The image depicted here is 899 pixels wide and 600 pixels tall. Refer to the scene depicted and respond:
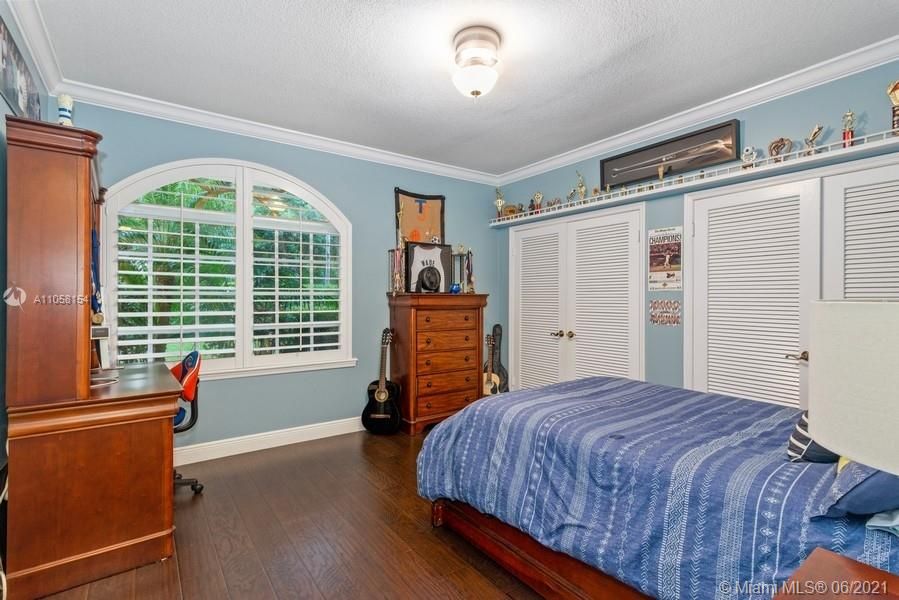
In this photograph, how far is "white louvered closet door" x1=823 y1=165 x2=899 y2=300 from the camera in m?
2.43

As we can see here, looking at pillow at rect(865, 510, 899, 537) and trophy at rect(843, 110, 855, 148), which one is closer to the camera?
pillow at rect(865, 510, 899, 537)

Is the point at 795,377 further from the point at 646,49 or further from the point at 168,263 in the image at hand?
the point at 168,263

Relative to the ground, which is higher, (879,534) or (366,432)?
(879,534)

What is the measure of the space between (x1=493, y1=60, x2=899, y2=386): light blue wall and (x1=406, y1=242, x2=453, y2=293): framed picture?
1.41m

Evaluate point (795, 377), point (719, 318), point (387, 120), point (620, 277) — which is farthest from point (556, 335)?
point (387, 120)

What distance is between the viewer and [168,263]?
10.3 ft

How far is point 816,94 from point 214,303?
441 cm

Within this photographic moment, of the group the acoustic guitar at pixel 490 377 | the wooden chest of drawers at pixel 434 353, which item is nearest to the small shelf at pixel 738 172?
the wooden chest of drawers at pixel 434 353

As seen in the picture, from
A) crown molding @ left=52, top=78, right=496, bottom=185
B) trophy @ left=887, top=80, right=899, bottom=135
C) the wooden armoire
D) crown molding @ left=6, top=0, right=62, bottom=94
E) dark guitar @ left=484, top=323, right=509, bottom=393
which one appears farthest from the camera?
dark guitar @ left=484, top=323, right=509, bottom=393

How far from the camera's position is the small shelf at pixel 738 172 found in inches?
94.7

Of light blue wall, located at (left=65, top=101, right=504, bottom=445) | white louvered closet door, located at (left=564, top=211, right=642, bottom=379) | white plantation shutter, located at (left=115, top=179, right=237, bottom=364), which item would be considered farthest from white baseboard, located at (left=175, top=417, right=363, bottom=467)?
white louvered closet door, located at (left=564, top=211, right=642, bottom=379)

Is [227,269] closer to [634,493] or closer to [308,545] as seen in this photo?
[308,545]

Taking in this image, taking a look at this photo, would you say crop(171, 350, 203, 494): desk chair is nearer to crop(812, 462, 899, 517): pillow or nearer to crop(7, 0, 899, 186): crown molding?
crop(7, 0, 899, 186): crown molding

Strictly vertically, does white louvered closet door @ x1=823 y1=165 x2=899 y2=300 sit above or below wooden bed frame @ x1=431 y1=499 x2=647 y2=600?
above
